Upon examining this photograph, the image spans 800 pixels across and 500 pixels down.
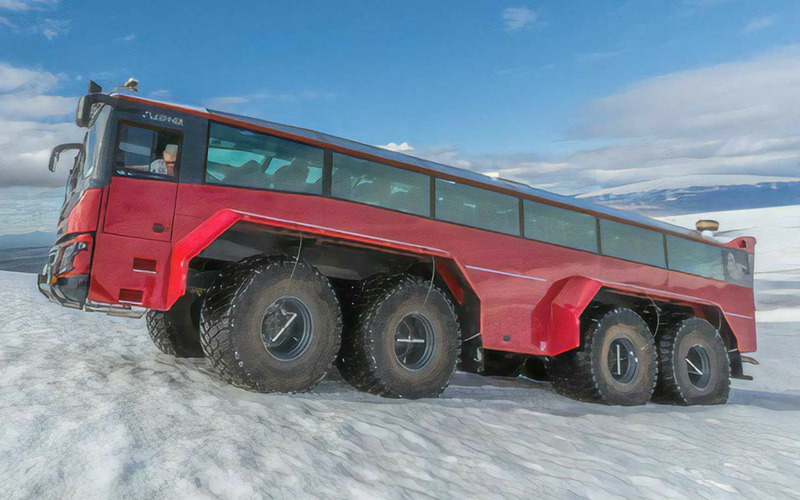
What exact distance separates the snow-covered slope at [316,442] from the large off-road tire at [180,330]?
0.95 feet

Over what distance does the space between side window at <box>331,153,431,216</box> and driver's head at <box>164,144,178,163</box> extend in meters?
1.47

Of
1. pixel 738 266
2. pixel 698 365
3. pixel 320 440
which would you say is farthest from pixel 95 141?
pixel 738 266

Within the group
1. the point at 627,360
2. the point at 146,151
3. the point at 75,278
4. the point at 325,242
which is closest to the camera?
the point at 75,278

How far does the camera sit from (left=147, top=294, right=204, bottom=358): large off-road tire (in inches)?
260

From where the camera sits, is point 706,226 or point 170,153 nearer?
point 170,153

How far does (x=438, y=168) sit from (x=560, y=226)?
2.32 m

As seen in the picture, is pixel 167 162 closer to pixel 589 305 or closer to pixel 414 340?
pixel 414 340

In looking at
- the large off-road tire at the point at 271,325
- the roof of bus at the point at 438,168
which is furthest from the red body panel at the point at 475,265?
the roof of bus at the point at 438,168

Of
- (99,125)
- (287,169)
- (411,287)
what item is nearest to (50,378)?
(99,125)

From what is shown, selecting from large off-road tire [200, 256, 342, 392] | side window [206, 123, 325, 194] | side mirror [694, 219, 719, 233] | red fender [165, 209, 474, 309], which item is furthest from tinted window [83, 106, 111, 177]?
side mirror [694, 219, 719, 233]

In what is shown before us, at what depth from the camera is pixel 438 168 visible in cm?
661

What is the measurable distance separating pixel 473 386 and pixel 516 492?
13.5 feet

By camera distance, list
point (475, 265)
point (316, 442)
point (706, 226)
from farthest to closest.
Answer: point (706, 226) → point (475, 265) → point (316, 442)

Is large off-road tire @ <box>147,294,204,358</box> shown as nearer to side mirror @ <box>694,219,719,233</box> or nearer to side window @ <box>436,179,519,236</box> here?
side window @ <box>436,179,519,236</box>
